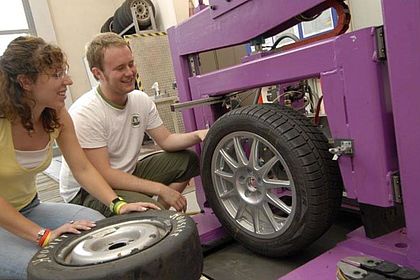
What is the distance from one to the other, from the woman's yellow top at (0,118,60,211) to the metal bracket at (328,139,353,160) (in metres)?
1.09

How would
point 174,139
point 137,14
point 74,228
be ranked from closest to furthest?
point 74,228, point 174,139, point 137,14

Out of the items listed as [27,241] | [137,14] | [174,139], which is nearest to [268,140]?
[174,139]

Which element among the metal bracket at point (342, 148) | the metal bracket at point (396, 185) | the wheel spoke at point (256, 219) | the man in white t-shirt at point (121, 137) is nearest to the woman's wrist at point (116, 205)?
the man in white t-shirt at point (121, 137)

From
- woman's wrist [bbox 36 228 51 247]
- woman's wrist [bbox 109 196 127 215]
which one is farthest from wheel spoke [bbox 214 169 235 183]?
woman's wrist [bbox 36 228 51 247]

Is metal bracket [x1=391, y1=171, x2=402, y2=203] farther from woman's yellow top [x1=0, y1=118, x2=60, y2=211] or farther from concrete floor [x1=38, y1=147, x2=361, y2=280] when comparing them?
woman's yellow top [x1=0, y1=118, x2=60, y2=211]

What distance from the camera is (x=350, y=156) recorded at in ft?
3.81

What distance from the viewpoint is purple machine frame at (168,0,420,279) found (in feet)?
3.17

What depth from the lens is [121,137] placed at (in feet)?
6.23

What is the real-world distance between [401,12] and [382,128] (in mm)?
317

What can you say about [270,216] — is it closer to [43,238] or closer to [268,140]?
[268,140]

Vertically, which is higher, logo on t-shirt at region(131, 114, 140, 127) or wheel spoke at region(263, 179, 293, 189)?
logo on t-shirt at region(131, 114, 140, 127)

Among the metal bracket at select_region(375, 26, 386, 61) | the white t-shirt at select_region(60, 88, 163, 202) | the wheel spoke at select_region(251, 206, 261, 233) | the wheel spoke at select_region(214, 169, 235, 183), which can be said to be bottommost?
the wheel spoke at select_region(251, 206, 261, 233)

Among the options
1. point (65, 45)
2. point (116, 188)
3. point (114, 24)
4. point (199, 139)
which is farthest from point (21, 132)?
point (65, 45)

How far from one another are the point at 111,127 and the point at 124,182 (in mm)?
284
